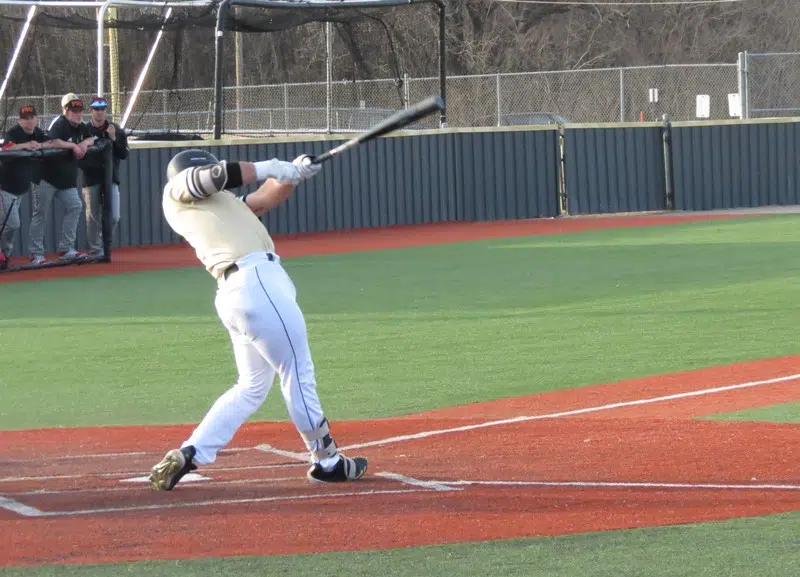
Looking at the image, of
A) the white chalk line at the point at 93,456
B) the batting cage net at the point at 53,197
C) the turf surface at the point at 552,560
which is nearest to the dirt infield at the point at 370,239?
the batting cage net at the point at 53,197

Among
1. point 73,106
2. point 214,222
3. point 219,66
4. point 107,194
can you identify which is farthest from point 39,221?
point 214,222

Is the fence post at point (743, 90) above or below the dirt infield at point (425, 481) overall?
above

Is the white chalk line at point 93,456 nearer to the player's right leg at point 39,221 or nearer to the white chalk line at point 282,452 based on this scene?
the white chalk line at point 282,452

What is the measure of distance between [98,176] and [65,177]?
0.55 m

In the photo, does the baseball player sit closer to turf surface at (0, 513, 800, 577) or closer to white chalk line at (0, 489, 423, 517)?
white chalk line at (0, 489, 423, 517)

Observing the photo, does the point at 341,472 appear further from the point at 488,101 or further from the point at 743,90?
the point at 488,101

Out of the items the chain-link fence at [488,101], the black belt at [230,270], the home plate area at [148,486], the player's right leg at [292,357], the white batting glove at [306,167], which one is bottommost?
the home plate area at [148,486]

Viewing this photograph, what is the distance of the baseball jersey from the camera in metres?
6.74

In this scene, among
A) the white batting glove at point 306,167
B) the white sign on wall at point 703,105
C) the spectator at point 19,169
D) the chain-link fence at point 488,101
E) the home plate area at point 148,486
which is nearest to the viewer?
the home plate area at point 148,486

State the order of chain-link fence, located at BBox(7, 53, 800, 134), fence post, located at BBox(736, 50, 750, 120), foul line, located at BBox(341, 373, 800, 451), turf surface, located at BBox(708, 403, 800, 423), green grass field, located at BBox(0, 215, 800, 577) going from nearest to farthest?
green grass field, located at BBox(0, 215, 800, 577)
foul line, located at BBox(341, 373, 800, 451)
turf surface, located at BBox(708, 403, 800, 423)
fence post, located at BBox(736, 50, 750, 120)
chain-link fence, located at BBox(7, 53, 800, 134)

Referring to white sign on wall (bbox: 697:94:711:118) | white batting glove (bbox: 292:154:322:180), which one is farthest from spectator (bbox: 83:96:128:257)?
white sign on wall (bbox: 697:94:711:118)

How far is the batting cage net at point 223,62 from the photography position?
24219 mm

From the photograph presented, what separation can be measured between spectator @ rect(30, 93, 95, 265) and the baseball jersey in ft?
34.5

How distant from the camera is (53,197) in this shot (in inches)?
704
